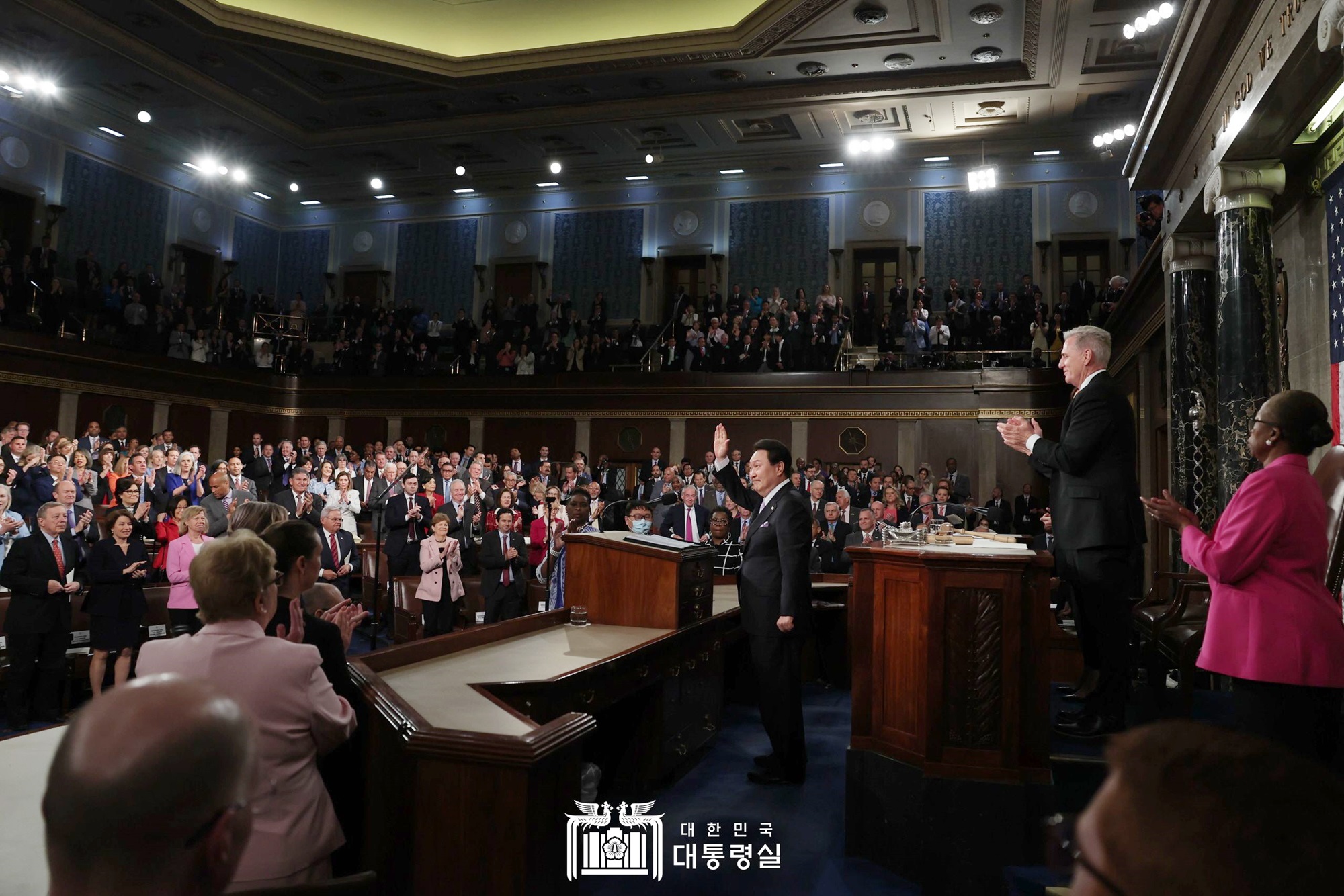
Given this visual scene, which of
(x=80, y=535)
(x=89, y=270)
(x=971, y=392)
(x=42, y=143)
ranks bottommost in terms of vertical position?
(x=80, y=535)

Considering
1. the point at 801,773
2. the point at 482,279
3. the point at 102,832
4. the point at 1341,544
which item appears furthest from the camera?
the point at 482,279

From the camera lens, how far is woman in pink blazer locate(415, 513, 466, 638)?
23.8 feet

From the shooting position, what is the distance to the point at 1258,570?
8.07 ft

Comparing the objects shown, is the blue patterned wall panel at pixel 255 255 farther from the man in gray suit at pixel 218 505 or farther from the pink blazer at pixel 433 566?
the pink blazer at pixel 433 566

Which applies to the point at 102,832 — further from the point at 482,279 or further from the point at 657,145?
the point at 482,279

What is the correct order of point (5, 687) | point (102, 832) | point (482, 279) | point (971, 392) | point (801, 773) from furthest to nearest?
point (482, 279)
point (971, 392)
point (5, 687)
point (801, 773)
point (102, 832)

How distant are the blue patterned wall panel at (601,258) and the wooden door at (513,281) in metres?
0.66

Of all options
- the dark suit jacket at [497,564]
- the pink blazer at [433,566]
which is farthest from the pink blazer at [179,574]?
the dark suit jacket at [497,564]

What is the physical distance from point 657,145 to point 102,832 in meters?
17.9

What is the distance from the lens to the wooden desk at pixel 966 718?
10.1 ft

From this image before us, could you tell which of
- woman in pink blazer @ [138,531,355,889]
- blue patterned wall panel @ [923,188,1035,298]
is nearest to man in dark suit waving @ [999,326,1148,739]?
woman in pink blazer @ [138,531,355,889]

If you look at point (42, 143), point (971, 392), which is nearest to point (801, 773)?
point (971, 392)

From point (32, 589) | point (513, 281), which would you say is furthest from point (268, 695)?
point (513, 281)

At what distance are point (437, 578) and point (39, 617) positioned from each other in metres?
2.69
